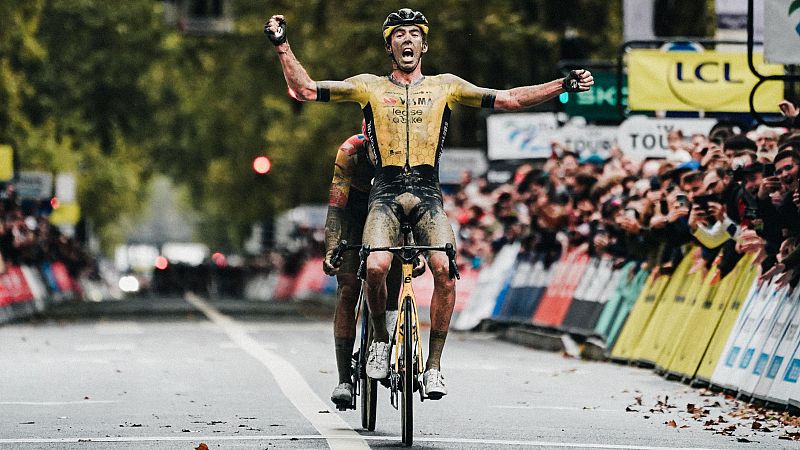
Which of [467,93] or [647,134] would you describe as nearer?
[467,93]

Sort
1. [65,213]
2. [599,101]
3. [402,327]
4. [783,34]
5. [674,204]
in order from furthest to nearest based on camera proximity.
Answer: [65,213], [599,101], [674,204], [783,34], [402,327]

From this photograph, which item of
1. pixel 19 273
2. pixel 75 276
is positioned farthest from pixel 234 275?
pixel 19 273

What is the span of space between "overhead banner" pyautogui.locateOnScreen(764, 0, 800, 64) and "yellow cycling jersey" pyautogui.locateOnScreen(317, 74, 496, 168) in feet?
19.7

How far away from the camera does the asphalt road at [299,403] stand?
1145 cm

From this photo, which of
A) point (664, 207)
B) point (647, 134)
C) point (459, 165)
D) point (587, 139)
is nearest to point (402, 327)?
point (664, 207)

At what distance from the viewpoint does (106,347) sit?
23109 mm

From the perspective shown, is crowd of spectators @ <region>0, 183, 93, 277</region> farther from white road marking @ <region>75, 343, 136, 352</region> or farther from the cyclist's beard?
the cyclist's beard

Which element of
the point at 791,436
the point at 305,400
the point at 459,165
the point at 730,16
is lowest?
the point at 459,165

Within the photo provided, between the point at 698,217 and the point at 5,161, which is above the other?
the point at 698,217

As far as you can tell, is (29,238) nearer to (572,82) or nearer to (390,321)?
(390,321)

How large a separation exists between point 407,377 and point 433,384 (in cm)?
32

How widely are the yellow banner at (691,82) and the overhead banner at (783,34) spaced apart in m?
6.18

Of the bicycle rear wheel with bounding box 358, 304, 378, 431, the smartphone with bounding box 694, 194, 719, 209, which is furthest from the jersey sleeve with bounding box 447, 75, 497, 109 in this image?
the smartphone with bounding box 694, 194, 719, 209

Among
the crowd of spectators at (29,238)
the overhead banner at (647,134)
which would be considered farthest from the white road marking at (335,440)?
the crowd of spectators at (29,238)
